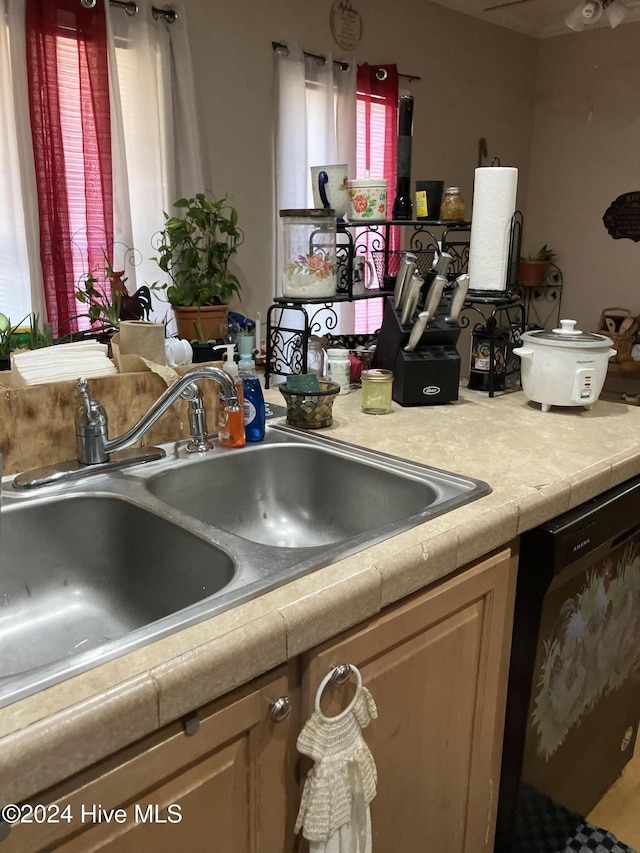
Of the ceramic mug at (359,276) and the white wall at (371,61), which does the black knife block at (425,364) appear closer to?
the ceramic mug at (359,276)

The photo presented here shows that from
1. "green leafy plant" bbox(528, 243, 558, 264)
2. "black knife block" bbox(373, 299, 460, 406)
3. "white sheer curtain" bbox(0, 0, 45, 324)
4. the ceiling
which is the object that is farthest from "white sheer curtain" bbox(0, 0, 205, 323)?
"green leafy plant" bbox(528, 243, 558, 264)

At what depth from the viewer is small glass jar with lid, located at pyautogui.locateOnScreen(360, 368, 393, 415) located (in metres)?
1.66

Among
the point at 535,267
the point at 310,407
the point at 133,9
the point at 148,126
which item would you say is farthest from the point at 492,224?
the point at 535,267

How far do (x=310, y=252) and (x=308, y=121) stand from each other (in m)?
1.76

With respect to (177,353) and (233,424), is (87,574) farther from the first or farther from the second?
(177,353)

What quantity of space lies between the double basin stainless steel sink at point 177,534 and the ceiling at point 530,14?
11.1ft

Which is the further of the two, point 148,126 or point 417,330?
point 148,126

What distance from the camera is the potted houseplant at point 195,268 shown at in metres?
2.49

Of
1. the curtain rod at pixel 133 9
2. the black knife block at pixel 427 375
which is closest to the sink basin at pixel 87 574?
the black knife block at pixel 427 375

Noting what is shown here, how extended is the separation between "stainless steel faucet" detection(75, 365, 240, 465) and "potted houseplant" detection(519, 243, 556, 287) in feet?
11.7

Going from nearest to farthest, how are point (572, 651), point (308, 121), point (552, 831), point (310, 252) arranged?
1. point (572, 651)
2. point (552, 831)
3. point (310, 252)
4. point (308, 121)

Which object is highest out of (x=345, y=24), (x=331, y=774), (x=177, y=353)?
(x=345, y=24)

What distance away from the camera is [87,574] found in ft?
3.70

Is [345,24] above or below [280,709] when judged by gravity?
above
